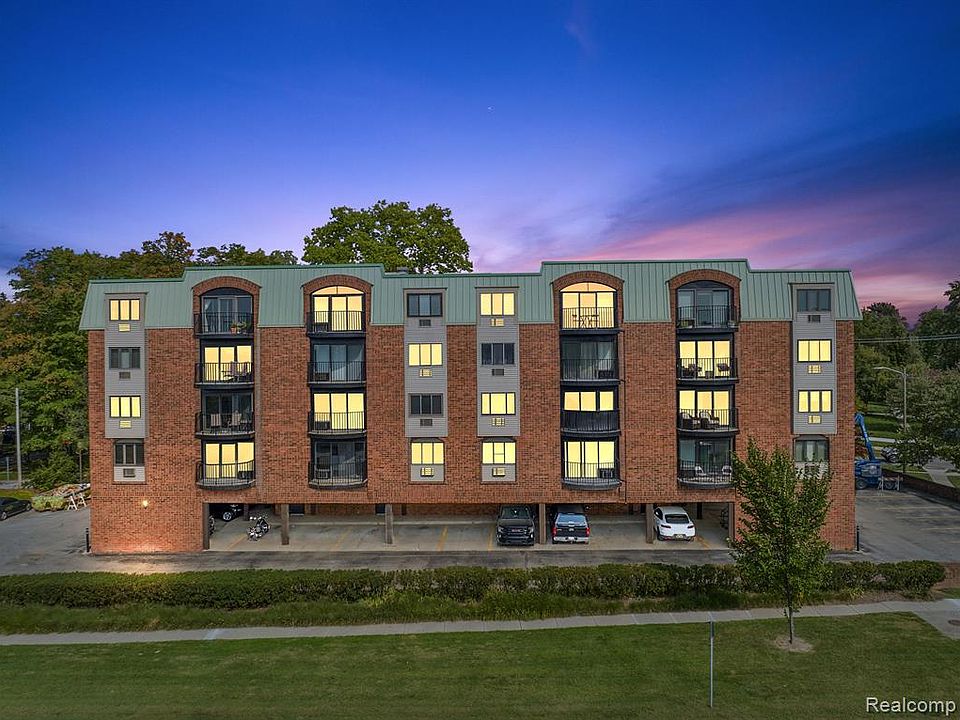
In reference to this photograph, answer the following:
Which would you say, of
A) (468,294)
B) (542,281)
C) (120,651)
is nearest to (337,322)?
(468,294)

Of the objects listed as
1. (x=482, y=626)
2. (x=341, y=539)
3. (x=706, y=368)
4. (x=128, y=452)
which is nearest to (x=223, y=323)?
(x=128, y=452)

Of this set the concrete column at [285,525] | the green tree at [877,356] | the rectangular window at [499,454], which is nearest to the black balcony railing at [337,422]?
the concrete column at [285,525]

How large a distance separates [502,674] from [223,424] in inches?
811

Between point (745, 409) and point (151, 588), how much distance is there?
2845cm

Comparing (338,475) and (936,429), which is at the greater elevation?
(936,429)

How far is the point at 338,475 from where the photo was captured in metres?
29.8

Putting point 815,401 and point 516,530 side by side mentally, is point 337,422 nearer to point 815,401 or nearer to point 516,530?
point 516,530

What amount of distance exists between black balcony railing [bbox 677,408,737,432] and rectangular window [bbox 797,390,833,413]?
3384 mm

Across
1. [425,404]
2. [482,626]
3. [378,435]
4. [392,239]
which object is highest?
[392,239]

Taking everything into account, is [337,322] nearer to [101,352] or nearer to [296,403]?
[296,403]

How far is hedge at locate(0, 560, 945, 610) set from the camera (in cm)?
2141

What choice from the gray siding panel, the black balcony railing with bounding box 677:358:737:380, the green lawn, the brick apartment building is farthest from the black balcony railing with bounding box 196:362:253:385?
the gray siding panel

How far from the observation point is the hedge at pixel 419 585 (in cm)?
2141

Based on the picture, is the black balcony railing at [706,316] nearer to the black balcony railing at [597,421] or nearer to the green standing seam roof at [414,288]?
the green standing seam roof at [414,288]
